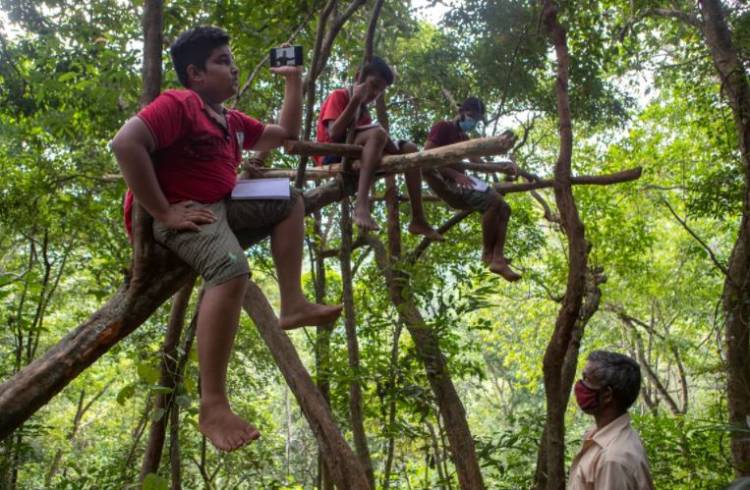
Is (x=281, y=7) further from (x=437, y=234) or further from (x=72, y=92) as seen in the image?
(x=72, y=92)

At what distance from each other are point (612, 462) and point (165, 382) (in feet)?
7.43

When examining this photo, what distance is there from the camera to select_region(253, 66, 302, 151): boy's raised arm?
2881 millimetres

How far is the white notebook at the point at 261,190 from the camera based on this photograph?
251 centimetres

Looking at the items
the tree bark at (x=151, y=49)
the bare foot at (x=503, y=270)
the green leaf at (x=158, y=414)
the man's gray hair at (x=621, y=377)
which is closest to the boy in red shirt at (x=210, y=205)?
the tree bark at (x=151, y=49)

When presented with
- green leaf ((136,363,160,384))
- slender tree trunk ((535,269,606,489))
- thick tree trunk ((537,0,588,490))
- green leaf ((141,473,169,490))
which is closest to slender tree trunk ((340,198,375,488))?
slender tree trunk ((535,269,606,489))

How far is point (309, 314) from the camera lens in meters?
2.71

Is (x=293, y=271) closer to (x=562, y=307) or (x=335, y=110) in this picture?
(x=562, y=307)

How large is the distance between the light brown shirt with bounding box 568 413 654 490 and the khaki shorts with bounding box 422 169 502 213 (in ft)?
7.18

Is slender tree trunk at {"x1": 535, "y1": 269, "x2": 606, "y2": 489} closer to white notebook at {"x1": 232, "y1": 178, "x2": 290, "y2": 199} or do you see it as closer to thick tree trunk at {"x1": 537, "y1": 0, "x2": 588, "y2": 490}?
thick tree trunk at {"x1": 537, "y1": 0, "x2": 588, "y2": 490}

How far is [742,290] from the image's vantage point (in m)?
4.81

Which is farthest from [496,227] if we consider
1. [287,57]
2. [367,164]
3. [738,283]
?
[287,57]

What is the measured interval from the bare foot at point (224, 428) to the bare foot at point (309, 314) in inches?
20.9

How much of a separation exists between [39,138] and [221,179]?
207 inches

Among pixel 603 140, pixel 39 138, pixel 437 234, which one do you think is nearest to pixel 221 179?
pixel 437 234
